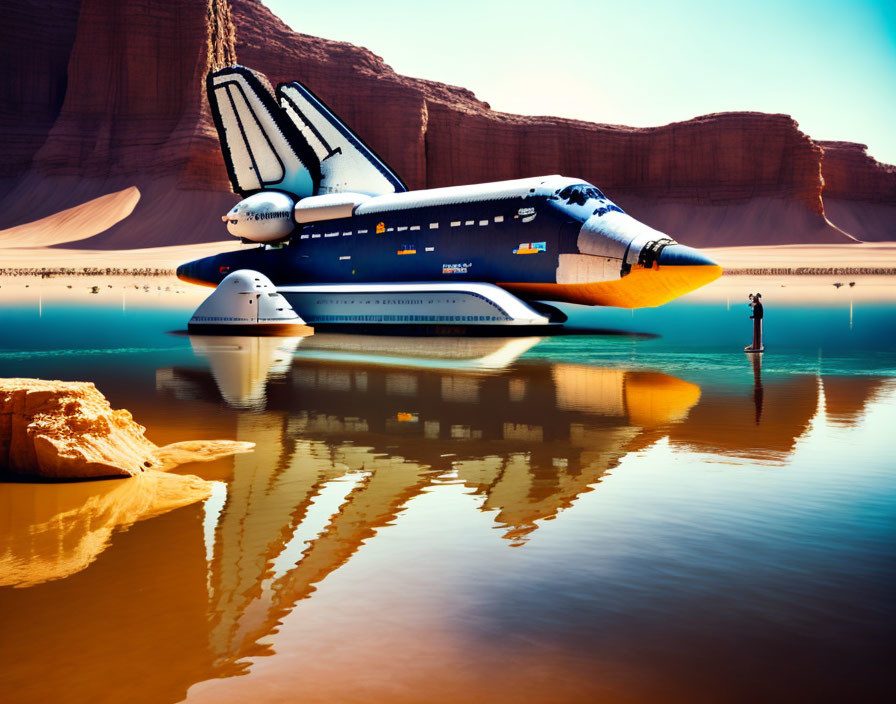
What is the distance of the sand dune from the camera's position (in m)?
99.4

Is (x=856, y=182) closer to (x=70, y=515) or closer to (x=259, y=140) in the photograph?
(x=259, y=140)

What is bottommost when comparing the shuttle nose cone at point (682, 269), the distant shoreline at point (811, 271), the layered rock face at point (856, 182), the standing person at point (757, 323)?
the standing person at point (757, 323)

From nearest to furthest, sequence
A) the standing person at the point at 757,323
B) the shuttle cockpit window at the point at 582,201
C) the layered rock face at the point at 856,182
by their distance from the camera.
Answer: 1. the standing person at the point at 757,323
2. the shuttle cockpit window at the point at 582,201
3. the layered rock face at the point at 856,182

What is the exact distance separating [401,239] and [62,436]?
18.0 meters

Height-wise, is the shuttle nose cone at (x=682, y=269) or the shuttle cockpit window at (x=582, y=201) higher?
the shuttle cockpit window at (x=582, y=201)

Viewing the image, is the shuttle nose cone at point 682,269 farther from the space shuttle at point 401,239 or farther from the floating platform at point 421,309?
the floating platform at point 421,309

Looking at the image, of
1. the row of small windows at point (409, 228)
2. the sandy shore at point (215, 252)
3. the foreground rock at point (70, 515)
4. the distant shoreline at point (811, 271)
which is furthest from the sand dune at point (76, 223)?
the foreground rock at point (70, 515)

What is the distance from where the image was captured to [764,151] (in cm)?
14212

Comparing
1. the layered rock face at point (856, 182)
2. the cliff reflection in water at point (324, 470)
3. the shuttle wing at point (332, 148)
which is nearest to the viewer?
the cliff reflection in water at point (324, 470)

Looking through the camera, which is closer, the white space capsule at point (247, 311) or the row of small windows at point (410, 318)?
the row of small windows at point (410, 318)

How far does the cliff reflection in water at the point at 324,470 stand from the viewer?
3.84m

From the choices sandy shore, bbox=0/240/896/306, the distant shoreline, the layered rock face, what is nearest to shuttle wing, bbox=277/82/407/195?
sandy shore, bbox=0/240/896/306

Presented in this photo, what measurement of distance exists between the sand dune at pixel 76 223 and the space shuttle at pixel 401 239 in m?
78.0

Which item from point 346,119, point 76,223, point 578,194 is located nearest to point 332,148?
point 578,194
